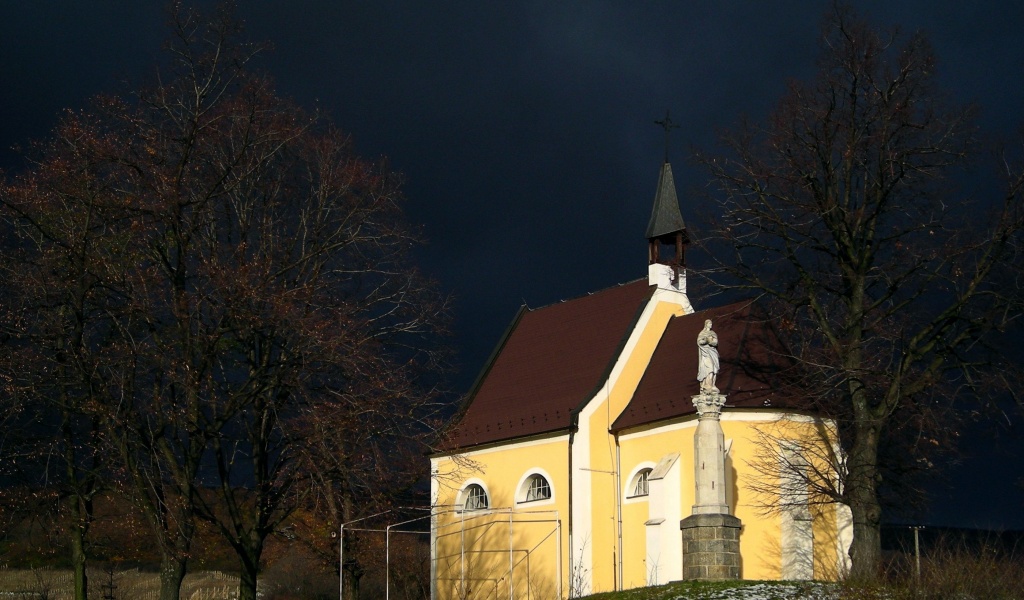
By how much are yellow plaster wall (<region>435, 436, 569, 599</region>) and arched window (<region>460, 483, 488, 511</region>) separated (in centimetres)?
26

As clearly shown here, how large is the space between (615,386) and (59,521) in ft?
43.7

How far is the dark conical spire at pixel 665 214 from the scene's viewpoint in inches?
1251

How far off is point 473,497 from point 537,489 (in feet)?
7.69

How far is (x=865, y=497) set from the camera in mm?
22547

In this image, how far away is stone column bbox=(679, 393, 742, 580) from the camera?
66.4 feet

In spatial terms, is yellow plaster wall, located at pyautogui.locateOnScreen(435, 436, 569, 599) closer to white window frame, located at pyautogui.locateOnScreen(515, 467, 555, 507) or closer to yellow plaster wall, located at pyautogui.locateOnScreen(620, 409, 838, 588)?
white window frame, located at pyautogui.locateOnScreen(515, 467, 555, 507)

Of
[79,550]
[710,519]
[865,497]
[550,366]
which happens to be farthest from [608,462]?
Answer: [79,550]

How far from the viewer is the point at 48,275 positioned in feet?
66.1

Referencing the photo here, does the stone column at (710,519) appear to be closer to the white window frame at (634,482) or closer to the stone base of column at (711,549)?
the stone base of column at (711,549)

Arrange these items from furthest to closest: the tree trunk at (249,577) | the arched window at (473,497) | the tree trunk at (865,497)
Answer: the arched window at (473,497)
the tree trunk at (249,577)
the tree trunk at (865,497)

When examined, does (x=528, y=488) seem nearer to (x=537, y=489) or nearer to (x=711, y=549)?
(x=537, y=489)

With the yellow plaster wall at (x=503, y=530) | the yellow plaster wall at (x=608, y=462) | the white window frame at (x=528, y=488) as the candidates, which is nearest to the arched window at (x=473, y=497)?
the yellow plaster wall at (x=503, y=530)

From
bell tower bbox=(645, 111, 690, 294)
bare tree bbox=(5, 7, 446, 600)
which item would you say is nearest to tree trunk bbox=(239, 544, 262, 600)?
bare tree bbox=(5, 7, 446, 600)

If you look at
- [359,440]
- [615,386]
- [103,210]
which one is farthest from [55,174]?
[615,386]
